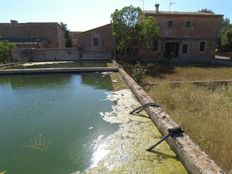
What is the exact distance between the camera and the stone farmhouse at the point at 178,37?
21109 mm

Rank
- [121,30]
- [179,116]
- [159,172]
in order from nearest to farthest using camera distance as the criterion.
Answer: [159,172], [179,116], [121,30]

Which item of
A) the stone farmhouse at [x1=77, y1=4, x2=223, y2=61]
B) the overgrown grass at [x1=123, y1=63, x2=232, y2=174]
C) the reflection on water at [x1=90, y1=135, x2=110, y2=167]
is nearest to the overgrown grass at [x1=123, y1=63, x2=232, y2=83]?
the overgrown grass at [x1=123, y1=63, x2=232, y2=174]

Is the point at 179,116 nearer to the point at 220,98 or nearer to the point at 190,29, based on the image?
the point at 220,98

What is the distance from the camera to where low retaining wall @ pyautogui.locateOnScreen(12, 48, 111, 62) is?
20.1 m

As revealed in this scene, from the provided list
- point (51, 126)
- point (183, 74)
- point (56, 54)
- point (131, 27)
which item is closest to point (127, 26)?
point (131, 27)

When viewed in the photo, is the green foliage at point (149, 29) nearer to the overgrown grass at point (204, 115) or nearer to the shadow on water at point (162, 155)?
the overgrown grass at point (204, 115)

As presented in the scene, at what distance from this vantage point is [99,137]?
4.83 m

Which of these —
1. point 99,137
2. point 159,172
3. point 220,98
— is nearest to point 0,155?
point 99,137

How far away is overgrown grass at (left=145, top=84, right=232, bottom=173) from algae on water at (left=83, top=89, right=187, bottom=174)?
676 millimetres

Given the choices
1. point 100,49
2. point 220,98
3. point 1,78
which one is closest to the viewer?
point 220,98

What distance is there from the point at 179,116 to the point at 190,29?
1807cm

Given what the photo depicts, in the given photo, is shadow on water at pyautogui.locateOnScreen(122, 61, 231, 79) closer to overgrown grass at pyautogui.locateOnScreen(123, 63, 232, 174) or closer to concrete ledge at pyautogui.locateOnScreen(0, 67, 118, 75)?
concrete ledge at pyautogui.locateOnScreen(0, 67, 118, 75)

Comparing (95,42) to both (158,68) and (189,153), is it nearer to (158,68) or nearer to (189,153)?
(158,68)

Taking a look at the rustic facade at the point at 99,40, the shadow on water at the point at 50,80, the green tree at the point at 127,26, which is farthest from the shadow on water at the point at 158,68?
the rustic facade at the point at 99,40
